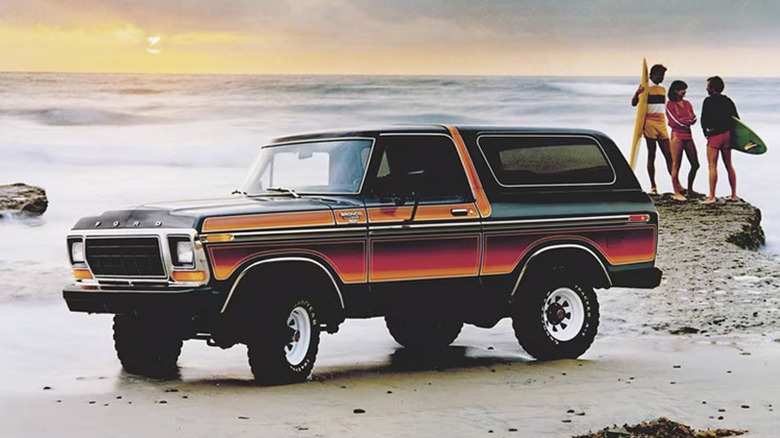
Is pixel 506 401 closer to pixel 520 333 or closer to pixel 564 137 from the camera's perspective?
pixel 520 333

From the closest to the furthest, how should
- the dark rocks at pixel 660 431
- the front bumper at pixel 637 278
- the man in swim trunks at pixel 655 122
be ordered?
the dark rocks at pixel 660 431
the front bumper at pixel 637 278
the man in swim trunks at pixel 655 122

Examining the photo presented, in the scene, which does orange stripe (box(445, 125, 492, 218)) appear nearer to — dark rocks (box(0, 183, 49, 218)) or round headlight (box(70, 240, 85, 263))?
round headlight (box(70, 240, 85, 263))

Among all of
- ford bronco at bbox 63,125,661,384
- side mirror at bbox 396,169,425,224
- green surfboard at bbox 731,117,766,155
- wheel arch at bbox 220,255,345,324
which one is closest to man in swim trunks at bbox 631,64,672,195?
green surfboard at bbox 731,117,766,155

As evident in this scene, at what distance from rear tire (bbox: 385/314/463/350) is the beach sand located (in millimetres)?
157

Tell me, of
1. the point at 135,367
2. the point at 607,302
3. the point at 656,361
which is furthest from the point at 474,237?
the point at 607,302

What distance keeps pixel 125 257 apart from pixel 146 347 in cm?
113

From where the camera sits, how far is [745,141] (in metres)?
21.7

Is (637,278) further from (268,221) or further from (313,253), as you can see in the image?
(268,221)

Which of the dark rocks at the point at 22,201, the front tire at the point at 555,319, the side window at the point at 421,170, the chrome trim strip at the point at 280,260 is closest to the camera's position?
the chrome trim strip at the point at 280,260

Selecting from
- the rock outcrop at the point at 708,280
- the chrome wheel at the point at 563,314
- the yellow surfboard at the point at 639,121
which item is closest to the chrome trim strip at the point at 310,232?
the chrome wheel at the point at 563,314

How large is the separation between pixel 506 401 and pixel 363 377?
Result: 1.77 m

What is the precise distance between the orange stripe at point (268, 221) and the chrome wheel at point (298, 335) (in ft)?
2.22

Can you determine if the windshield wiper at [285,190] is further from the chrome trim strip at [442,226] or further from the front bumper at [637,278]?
the front bumper at [637,278]

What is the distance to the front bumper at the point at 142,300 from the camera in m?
10.8
